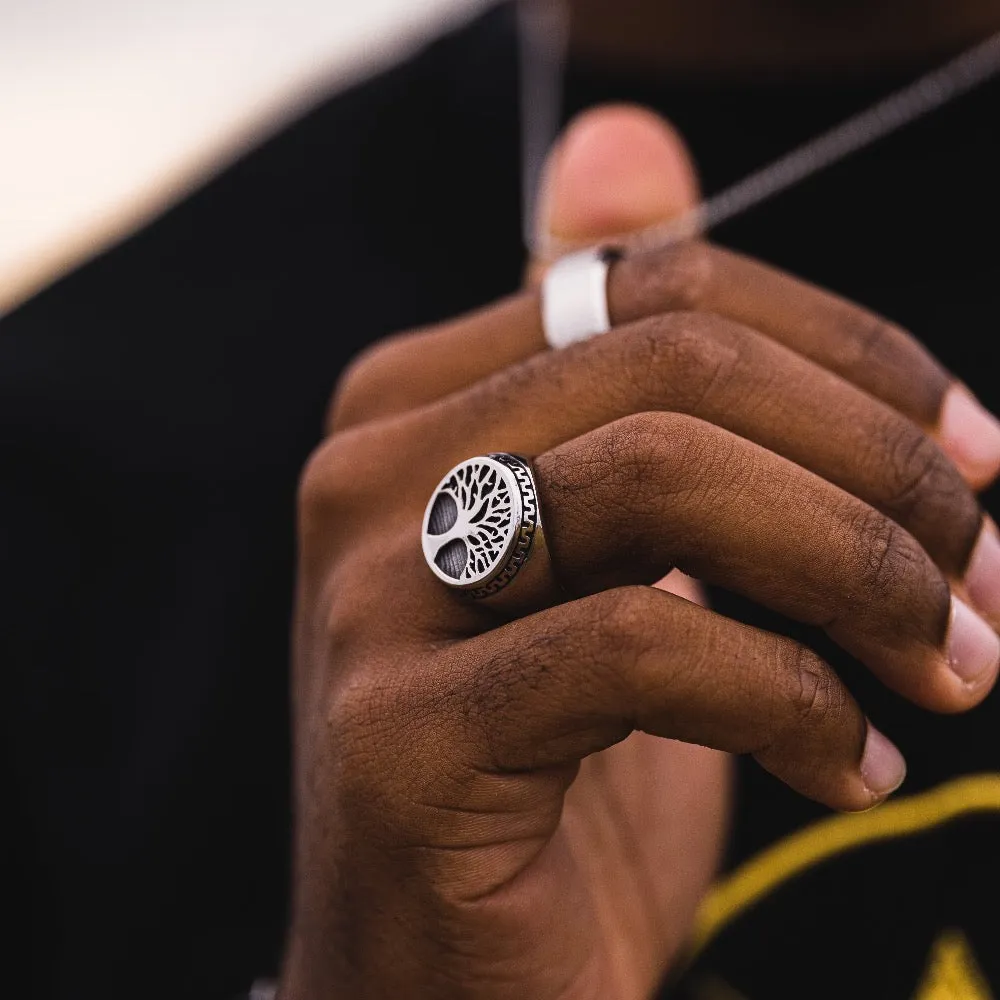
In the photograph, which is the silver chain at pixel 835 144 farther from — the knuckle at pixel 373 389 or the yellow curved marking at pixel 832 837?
the yellow curved marking at pixel 832 837

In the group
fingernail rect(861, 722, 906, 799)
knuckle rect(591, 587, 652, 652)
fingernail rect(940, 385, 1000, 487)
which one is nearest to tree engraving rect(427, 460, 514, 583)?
knuckle rect(591, 587, 652, 652)

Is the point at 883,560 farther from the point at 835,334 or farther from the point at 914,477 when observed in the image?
the point at 835,334

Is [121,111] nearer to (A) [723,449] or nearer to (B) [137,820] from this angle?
(B) [137,820]

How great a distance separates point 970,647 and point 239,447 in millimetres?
1337

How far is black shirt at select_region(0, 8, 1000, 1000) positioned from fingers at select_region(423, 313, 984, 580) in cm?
43

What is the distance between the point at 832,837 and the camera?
1.11 m

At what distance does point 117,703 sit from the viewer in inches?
63.3

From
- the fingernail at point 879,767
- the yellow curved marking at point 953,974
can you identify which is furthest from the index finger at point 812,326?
the yellow curved marking at point 953,974

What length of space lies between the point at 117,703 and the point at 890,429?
137 centimetres

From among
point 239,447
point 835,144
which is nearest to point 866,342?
point 835,144

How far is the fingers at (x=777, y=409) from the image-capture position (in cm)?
80

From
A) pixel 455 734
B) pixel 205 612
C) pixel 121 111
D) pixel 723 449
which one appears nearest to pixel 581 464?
pixel 723 449

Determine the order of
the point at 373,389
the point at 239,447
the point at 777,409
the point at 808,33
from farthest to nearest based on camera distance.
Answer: the point at 239,447
the point at 808,33
the point at 373,389
the point at 777,409

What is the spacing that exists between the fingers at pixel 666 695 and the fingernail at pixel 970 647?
10cm
